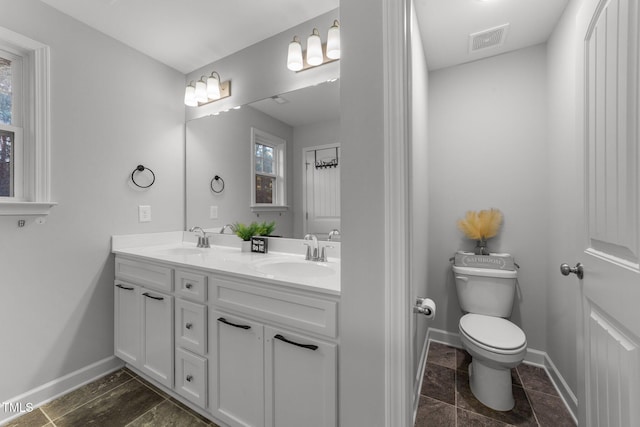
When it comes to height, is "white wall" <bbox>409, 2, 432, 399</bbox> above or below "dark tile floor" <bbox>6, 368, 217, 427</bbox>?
above

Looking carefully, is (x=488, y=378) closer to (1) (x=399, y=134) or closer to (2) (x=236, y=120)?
(1) (x=399, y=134)

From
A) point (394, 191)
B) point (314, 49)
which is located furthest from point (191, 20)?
point (394, 191)

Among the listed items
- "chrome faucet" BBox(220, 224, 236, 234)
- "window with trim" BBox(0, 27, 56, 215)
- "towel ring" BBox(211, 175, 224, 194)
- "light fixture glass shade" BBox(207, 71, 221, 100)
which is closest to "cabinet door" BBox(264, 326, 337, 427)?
"chrome faucet" BBox(220, 224, 236, 234)

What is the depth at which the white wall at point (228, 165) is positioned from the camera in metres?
1.85

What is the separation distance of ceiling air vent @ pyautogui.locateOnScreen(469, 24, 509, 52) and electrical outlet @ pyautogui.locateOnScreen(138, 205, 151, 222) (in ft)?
8.69

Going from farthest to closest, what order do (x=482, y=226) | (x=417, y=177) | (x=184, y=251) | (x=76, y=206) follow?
1. (x=184, y=251)
2. (x=482, y=226)
3. (x=76, y=206)
4. (x=417, y=177)

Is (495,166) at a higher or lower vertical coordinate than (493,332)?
higher

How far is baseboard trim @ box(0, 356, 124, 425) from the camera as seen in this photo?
1472mm

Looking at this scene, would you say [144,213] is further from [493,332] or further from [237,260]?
[493,332]

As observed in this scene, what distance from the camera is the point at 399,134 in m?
0.77

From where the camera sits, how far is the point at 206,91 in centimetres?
214

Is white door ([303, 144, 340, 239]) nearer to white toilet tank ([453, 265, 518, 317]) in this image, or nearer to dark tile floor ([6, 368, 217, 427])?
white toilet tank ([453, 265, 518, 317])

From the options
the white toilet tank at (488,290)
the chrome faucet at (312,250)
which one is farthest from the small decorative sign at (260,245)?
the white toilet tank at (488,290)

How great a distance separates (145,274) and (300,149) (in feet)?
4.17
